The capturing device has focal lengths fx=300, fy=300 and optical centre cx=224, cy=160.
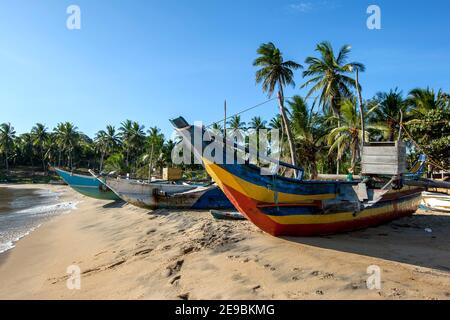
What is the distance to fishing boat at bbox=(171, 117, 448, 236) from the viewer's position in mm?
7617

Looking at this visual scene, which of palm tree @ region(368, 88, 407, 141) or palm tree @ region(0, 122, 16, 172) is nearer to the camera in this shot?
palm tree @ region(368, 88, 407, 141)

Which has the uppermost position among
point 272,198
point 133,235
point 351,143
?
point 351,143

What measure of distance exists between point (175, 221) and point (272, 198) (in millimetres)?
Result: 5245

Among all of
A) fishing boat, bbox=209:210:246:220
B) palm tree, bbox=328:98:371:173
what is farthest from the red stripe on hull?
palm tree, bbox=328:98:371:173

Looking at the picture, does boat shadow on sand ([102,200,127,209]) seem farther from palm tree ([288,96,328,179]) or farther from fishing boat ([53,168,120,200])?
palm tree ([288,96,328,179])

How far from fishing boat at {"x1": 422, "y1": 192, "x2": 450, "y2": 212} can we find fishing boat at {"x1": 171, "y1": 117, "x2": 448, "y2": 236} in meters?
5.44

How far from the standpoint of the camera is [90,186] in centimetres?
2133

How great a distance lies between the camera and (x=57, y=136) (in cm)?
6531
